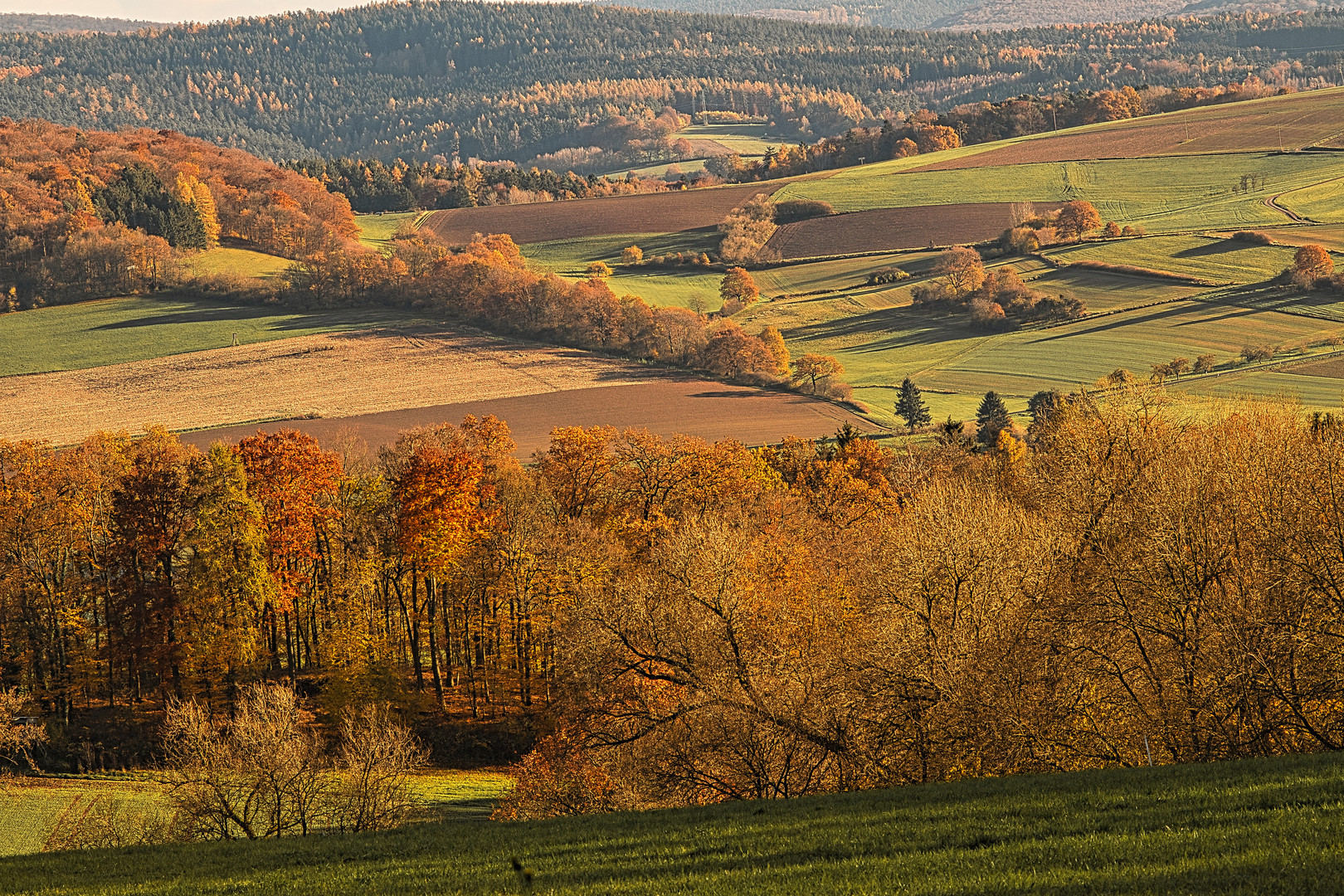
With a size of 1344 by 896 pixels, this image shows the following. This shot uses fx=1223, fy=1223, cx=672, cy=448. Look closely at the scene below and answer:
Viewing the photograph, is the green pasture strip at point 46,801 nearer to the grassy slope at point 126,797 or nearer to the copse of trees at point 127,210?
the grassy slope at point 126,797

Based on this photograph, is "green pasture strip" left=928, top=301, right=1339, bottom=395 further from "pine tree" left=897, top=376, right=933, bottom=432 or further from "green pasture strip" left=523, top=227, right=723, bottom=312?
"green pasture strip" left=523, top=227, right=723, bottom=312

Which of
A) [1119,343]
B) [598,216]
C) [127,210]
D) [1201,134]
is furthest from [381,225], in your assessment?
[1201,134]

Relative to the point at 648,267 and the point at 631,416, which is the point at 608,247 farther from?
the point at 631,416

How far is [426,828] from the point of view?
32.4 metres

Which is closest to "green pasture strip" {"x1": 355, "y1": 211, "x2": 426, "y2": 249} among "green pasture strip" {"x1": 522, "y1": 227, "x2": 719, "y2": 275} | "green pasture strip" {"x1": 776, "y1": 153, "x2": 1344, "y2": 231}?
"green pasture strip" {"x1": 522, "y1": 227, "x2": 719, "y2": 275}

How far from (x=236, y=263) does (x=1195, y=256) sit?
115 metres

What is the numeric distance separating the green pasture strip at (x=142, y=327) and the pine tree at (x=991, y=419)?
70.5 m

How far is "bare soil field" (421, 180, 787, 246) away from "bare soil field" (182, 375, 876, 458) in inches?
2583

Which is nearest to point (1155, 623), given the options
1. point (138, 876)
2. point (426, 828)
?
point (426, 828)

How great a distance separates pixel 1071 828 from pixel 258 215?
538 feet

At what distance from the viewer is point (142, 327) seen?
454 feet

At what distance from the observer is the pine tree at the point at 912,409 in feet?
333

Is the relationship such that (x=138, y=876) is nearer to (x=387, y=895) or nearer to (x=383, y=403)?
(x=387, y=895)

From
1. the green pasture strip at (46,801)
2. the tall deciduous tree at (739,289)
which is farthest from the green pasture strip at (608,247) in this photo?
the green pasture strip at (46,801)
